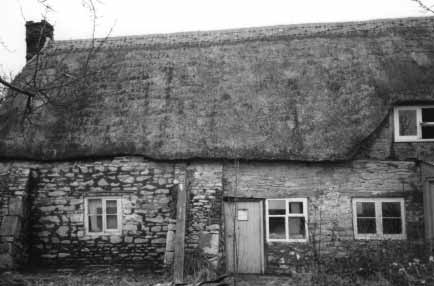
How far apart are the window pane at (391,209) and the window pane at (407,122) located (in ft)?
6.08

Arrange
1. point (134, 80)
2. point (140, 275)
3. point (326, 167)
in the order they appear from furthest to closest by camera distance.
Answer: point (134, 80) → point (326, 167) → point (140, 275)

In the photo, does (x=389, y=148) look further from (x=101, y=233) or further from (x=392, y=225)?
(x=101, y=233)

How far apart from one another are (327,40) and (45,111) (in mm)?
8903

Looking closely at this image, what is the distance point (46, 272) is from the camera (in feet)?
36.2

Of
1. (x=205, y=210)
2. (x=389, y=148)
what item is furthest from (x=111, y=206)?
(x=389, y=148)

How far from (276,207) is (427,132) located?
441 cm

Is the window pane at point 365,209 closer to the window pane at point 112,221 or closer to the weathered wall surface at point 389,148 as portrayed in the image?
the weathered wall surface at point 389,148

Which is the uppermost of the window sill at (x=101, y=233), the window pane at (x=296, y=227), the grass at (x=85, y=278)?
the window pane at (x=296, y=227)

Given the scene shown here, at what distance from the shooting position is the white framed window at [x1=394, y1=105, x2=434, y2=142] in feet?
37.0

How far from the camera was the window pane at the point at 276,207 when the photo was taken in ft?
37.4

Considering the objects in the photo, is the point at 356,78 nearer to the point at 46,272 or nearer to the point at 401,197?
the point at 401,197

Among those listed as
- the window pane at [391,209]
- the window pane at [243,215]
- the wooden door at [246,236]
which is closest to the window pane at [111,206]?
the wooden door at [246,236]

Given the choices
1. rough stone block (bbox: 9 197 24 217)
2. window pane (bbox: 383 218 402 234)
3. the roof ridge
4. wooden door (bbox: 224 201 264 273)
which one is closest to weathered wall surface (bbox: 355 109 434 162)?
window pane (bbox: 383 218 402 234)

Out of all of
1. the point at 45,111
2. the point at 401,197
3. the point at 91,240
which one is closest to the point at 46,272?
the point at 91,240
